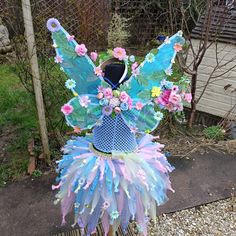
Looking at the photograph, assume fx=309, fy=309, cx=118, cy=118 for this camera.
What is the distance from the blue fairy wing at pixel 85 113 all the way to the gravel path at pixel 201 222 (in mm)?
1263

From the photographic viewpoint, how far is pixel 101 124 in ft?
5.36

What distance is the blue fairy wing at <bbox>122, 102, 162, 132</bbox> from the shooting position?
1585 mm

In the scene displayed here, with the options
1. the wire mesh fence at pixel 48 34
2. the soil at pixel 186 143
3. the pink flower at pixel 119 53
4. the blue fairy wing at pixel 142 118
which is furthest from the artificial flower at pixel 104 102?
the soil at pixel 186 143

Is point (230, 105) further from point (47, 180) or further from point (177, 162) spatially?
point (47, 180)

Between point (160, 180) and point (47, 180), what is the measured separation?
1526mm

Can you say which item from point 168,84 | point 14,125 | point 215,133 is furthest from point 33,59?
point 215,133

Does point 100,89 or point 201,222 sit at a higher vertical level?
point 100,89

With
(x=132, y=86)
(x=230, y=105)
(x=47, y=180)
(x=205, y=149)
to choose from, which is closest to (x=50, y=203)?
(x=47, y=180)

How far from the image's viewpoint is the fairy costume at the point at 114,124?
60.1 inches

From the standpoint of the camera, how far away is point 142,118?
5.34 feet

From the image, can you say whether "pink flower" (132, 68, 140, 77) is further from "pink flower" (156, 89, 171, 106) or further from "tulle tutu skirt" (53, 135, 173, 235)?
"tulle tutu skirt" (53, 135, 173, 235)

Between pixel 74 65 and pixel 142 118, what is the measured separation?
1.46 ft

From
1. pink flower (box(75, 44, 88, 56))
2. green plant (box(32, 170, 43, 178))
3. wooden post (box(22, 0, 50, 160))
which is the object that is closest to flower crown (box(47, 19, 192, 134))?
pink flower (box(75, 44, 88, 56))

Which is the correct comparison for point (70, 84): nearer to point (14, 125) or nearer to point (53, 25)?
point (53, 25)
